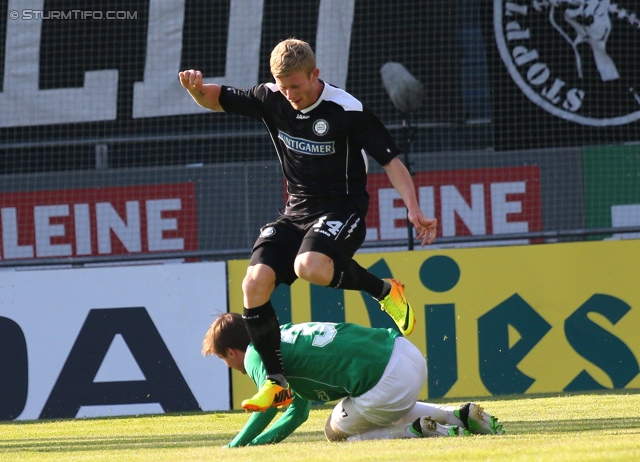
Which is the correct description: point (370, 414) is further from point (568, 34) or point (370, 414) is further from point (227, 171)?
point (568, 34)

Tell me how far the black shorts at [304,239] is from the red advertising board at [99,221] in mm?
5431

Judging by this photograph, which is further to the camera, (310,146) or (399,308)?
(399,308)

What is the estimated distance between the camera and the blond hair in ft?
16.0

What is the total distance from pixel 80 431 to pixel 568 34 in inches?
263

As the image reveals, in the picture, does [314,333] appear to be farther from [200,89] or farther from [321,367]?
[200,89]

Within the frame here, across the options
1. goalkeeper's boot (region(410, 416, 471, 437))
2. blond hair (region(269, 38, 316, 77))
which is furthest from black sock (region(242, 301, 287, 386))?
blond hair (region(269, 38, 316, 77))

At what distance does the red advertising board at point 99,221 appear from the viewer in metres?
10.8

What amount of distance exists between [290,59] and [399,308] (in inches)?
57.1

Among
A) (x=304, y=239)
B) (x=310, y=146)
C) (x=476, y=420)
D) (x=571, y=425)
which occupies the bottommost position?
(x=571, y=425)

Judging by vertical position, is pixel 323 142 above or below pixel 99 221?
above

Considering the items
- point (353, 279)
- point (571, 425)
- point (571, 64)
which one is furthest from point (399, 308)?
point (571, 64)

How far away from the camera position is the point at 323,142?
5230mm

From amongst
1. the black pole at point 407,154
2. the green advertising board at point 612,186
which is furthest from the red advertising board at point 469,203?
the black pole at point 407,154

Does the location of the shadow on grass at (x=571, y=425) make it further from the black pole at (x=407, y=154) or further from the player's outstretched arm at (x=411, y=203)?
the black pole at (x=407, y=154)
